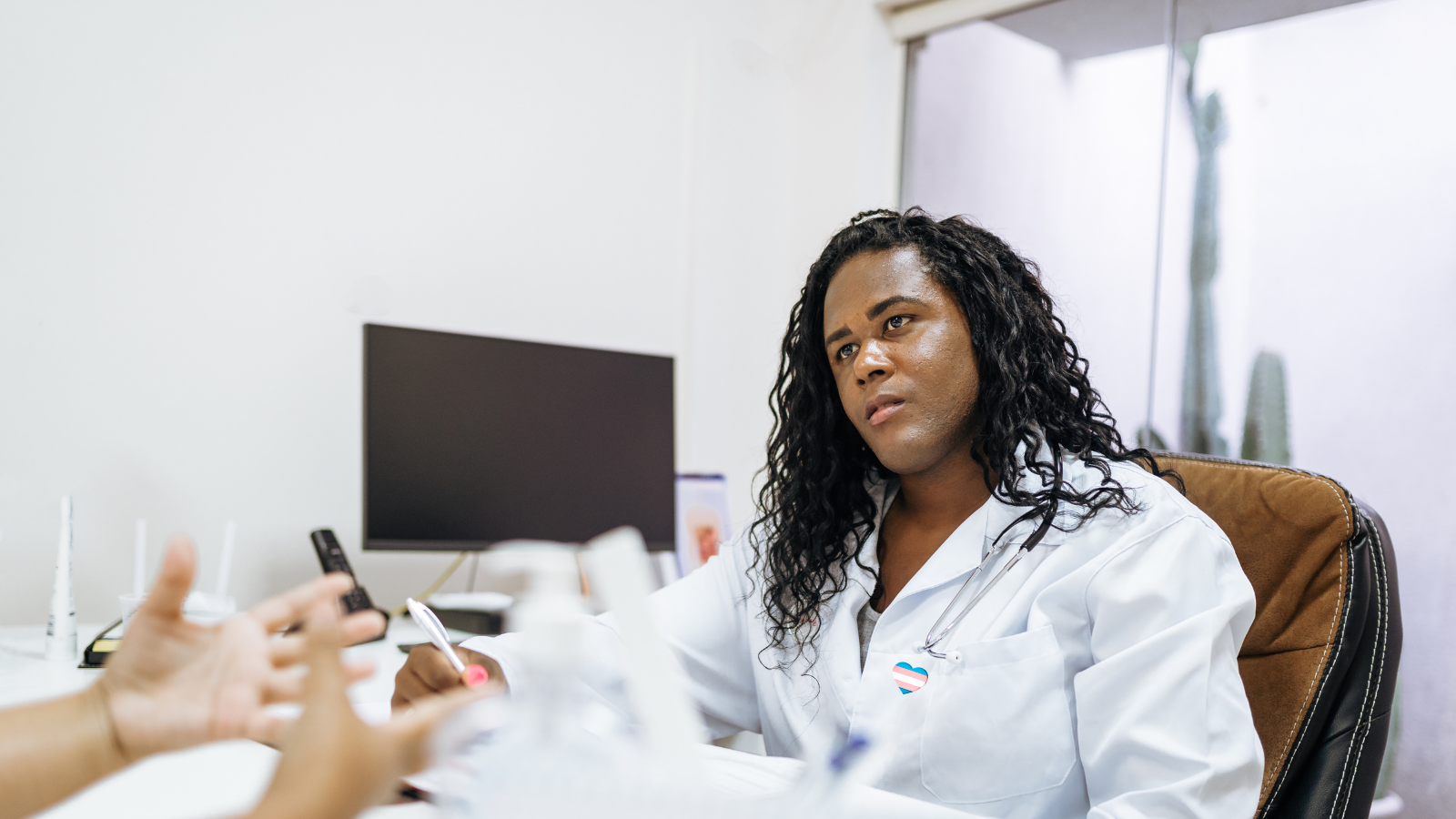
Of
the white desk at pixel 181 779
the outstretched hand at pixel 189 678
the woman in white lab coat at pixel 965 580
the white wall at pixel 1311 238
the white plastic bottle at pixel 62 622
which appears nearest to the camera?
the outstretched hand at pixel 189 678

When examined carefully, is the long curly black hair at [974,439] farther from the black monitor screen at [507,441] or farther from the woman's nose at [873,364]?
the black monitor screen at [507,441]

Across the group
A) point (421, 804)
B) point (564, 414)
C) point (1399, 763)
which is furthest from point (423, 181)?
point (1399, 763)

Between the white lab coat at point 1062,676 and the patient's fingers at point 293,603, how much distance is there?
1.21 ft

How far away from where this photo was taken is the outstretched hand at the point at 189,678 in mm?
524

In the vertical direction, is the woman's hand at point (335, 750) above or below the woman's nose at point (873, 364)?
below

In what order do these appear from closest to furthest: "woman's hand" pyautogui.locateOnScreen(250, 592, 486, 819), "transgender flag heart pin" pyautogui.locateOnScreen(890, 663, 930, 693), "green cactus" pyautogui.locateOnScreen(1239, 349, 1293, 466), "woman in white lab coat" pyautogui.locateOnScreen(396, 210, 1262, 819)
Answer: "woman's hand" pyautogui.locateOnScreen(250, 592, 486, 819) → "woman in white lab coat" pyautogui.locateOnScreen(396, 210, 1262, 819) → "transgender flag heart pin" pyautogui.locateOnScreen(890, 663, 930, 693) → "green cactus" pyautogui.locateOnScreen(1239, 349, 1293, 466)

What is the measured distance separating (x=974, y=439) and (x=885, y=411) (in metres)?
0.12

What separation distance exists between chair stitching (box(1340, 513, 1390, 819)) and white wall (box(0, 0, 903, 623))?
5.19 ft

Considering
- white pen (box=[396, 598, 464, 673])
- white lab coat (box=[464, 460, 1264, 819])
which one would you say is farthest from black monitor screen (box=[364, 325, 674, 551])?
white pen (box=[396, 598, 464, 673])

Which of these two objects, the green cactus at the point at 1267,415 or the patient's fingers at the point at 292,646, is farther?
the green cactus at the point at 1267,415

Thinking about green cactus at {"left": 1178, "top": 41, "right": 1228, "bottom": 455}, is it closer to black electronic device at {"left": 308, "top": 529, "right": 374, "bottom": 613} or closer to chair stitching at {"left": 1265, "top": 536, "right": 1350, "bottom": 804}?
chair stitching at {"left": 1265, "top": 536, "right": 1350, "bottom": 804}

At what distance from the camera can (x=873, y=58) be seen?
2596mm

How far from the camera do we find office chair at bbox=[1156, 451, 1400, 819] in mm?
921

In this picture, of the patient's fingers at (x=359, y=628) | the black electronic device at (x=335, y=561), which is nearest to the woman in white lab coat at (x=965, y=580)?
the patient's fingers at (x=359, y=628)
